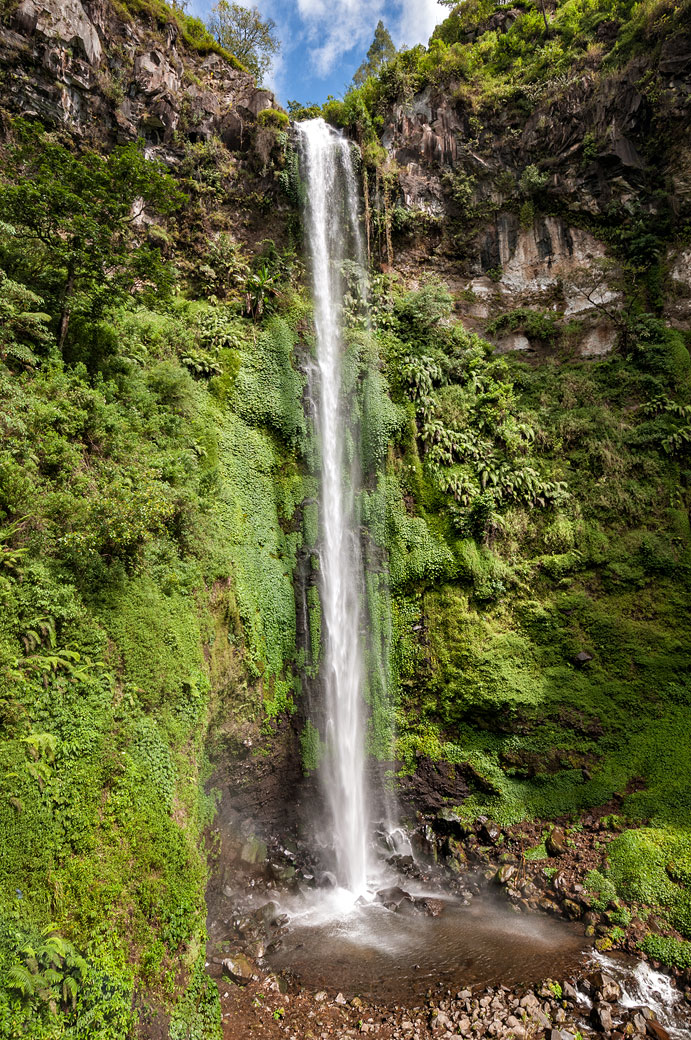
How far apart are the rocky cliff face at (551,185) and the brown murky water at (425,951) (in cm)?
1552

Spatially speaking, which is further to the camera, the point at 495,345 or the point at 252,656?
the point at 495,345

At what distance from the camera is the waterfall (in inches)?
420

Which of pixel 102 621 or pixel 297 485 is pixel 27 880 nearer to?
pixel 102 621

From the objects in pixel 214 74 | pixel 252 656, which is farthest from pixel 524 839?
pixel 214 74

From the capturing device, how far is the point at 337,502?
13.4 meters

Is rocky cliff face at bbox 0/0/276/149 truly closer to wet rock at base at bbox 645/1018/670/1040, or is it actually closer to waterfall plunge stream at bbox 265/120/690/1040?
waterfall plunge stream at bbox 265/120/690/1040

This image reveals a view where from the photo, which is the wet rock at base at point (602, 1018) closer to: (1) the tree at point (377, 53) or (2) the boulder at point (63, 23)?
(2) the boulder at point (63, 23)

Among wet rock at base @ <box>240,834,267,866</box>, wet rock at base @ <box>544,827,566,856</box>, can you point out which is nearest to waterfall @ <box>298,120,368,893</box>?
wet rock at base @ <box>240,834,267,866</box>

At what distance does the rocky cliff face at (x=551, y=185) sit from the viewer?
16.2m

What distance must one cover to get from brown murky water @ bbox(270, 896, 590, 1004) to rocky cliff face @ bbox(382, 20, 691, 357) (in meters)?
15.5

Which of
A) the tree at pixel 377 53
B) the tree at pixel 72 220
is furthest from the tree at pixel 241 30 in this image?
the tree at pixel 72 220

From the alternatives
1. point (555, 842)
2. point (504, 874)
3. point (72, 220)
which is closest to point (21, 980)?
point (504, 874)

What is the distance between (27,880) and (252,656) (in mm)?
5316

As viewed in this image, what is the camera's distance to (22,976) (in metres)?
4.46
